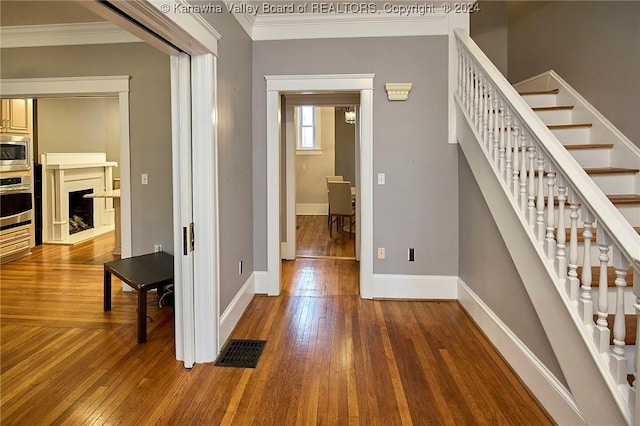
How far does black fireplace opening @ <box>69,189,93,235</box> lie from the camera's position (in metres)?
6.78

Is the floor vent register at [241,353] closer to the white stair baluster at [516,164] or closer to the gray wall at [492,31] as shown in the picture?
the white stair baluster at [516,164]

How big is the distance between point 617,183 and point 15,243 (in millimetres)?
6539

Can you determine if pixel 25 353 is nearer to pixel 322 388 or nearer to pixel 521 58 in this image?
pixel 322 388

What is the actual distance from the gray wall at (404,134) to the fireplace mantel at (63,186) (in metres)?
4.23

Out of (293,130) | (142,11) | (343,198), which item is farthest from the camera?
(343,198)

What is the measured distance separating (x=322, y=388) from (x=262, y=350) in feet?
2.10

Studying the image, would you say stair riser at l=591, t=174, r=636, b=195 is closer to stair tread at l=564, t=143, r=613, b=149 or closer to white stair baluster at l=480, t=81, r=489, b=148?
stair tread at l=564, t=143, r=613, b=149

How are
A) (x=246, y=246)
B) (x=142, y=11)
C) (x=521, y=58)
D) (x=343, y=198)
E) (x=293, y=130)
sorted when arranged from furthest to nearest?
(x=343, y=198)
(x=293, y=130)
(x=521, y=58)
(x=246, y=246)
(x=142, y=11)

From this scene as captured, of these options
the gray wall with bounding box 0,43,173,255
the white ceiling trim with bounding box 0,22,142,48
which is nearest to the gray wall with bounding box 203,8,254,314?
the gray wall with bounding box 0,43,173,255

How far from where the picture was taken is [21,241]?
17.5 ft

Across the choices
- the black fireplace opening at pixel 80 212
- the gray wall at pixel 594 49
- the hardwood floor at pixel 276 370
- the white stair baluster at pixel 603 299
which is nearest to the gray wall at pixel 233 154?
the hardwood floor at pixel 276 370

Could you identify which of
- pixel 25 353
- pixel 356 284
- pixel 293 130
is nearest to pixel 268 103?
pixel 293 130

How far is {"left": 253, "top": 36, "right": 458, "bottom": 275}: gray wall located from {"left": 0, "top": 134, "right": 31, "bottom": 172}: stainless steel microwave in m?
3.56

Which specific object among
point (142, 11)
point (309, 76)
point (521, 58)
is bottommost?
point (142, 11)
